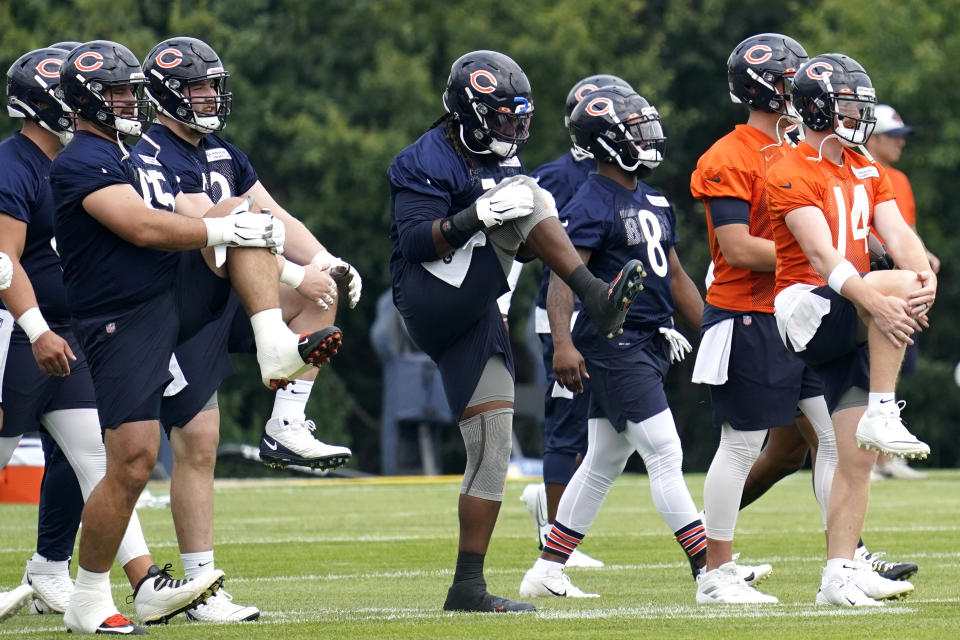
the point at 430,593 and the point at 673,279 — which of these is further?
the point at 673,279

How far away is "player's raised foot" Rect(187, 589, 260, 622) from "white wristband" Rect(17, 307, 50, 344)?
1.17m

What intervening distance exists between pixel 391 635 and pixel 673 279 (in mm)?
2669

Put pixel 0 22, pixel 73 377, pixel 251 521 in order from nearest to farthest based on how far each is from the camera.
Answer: pixel 73 377
pixel 251 521
pixel 0 22

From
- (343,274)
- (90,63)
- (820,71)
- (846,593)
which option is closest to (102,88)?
(90,63)

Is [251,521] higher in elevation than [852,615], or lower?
lower

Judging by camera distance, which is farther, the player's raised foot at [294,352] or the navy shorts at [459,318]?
the navy shorts at [459,318]

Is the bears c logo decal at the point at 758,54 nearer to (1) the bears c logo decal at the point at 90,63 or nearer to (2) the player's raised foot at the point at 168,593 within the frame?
(1) the bears c logo decal at the point at 90,63

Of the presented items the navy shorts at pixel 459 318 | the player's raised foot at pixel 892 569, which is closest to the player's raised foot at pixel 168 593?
the navy shorts at pixel 459 318

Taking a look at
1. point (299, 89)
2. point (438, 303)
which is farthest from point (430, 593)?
point (299, 89)

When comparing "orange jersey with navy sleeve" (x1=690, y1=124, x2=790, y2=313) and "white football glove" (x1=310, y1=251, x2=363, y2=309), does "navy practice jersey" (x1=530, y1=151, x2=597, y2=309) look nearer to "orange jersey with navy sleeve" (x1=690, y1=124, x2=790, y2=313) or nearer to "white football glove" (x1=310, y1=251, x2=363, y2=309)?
"orange jersey with navy sleeve" (x1=690, y1=124, x2=790, y2=313)

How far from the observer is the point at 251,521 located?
11617 mm

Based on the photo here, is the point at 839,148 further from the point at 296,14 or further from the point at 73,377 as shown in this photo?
the point at 296,14

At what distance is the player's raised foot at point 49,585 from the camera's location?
6867mm

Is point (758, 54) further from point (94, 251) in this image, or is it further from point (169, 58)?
point (94, 251)
